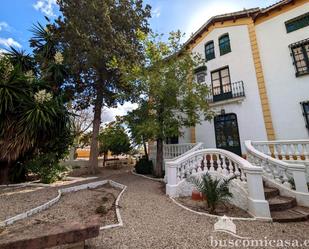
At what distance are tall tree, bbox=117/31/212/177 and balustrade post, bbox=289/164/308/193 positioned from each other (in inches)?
178

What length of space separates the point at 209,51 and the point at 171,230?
12.3 meters

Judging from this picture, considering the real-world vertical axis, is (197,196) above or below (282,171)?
below

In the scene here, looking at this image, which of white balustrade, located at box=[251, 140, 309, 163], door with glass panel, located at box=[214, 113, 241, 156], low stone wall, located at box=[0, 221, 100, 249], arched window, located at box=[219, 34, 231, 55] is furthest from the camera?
arched window, located at box=[219, 34, 231, 55]

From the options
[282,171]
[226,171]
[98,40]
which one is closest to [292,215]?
[282,171]

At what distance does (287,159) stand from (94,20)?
1267 centimetres

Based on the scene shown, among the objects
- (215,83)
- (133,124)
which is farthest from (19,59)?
(215,83)

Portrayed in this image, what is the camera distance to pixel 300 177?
5277 millimetres

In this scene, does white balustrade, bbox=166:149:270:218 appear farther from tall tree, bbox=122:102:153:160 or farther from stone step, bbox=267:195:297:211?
tall tree, bbox=122:102:153:160

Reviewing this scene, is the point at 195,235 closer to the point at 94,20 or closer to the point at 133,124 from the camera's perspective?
the point at 133,124

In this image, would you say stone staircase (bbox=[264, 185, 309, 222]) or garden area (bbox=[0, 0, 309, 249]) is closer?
garden area (bbox=[0, 0, 309, 249])

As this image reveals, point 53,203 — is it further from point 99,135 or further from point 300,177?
point 300,177

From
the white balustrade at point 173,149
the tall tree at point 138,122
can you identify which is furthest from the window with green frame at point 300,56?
the tall tree at point 138,122

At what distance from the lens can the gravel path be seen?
3.26 meters

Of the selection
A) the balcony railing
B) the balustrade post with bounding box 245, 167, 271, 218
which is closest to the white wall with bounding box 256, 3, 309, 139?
the balcony railing
